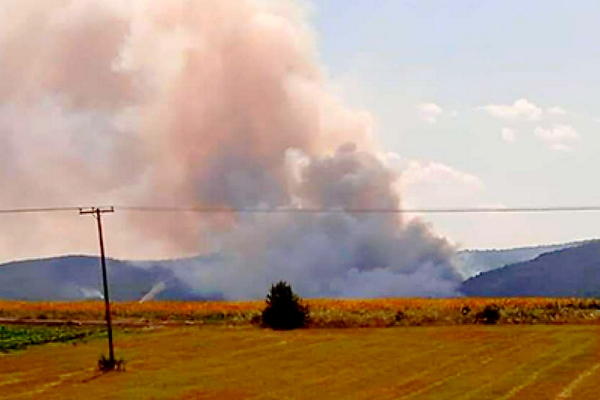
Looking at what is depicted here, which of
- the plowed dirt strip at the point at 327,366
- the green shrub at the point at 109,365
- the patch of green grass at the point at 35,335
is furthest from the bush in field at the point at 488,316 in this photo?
the green shrub at the point at 109,365

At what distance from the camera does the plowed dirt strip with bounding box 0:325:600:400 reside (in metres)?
54.3

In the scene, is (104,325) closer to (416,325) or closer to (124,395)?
(416,325)

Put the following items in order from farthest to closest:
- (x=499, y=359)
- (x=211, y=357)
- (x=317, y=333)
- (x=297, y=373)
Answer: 1. (x=317, y=333)
2. (x=211, y=357)
3. (x=499, y=359)
4. (x=297, y=373)

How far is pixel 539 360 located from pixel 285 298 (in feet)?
133

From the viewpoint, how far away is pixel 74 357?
77.0m

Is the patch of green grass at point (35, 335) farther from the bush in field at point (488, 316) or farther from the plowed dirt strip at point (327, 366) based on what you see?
the bush in field at point (488, 316)

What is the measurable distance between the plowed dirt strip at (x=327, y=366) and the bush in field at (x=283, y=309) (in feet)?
25.6

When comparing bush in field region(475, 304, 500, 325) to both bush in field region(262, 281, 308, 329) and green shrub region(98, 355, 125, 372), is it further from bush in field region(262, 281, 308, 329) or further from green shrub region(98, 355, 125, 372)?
green shrub region(98, 355, 125, 372)

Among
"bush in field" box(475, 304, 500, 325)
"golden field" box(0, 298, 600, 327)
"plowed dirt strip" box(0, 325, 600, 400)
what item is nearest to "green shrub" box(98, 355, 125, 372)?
"plowed dirt strip" box(0, 325, 600, 400)

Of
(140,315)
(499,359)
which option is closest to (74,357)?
(499,359)

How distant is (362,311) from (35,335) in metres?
34.4

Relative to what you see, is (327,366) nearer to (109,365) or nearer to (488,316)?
(109,365)

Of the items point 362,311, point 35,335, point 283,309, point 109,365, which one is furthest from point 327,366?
point 362,311

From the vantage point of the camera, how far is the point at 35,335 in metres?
97.6
